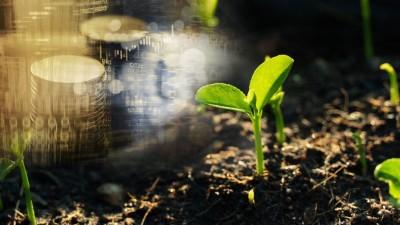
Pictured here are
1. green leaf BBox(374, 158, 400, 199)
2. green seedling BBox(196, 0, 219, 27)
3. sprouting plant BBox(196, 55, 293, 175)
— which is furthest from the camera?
green seedling BBox(196, 0, 219, 27)

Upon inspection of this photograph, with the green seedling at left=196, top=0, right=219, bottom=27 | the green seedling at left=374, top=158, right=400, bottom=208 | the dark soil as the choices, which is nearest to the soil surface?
the dark soil

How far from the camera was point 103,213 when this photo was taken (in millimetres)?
1384

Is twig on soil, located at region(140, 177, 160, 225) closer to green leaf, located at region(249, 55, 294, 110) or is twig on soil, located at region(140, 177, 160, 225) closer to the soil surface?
the soil surface

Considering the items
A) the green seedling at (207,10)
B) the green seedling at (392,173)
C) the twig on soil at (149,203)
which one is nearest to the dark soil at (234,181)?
the twig on soil at (149,203)

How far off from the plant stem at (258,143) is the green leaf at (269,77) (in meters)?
0.03

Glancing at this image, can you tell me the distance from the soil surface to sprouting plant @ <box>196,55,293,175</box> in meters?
0.21

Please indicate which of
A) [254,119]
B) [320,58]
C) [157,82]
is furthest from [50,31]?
[320,58]

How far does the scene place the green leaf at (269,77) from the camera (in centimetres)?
124

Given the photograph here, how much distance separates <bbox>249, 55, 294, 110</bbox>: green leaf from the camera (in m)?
1.24

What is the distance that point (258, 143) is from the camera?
51.8 inches

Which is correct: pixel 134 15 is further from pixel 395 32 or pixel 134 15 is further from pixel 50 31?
pixel 395 32

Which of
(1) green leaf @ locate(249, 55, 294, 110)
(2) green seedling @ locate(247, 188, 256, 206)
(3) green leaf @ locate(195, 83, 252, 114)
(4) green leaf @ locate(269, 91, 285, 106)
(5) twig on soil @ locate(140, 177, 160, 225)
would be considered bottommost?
(5) twig on soil @ locate(140, 177, 160, 225)

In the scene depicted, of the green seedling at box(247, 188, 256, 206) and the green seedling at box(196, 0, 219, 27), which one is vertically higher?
the green seedling at box(196, 0, 219, 27)

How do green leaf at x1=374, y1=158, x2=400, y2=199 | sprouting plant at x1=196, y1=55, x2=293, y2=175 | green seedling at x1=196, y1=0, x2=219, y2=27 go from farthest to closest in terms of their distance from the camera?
green seedling at x1=196, y1=0, x2=219, y2=27 < sprouting plant at x1=196, y1=55, x2=293, y2=175 < green leaf at x1=374, y1=158, x2=400, y2=199
